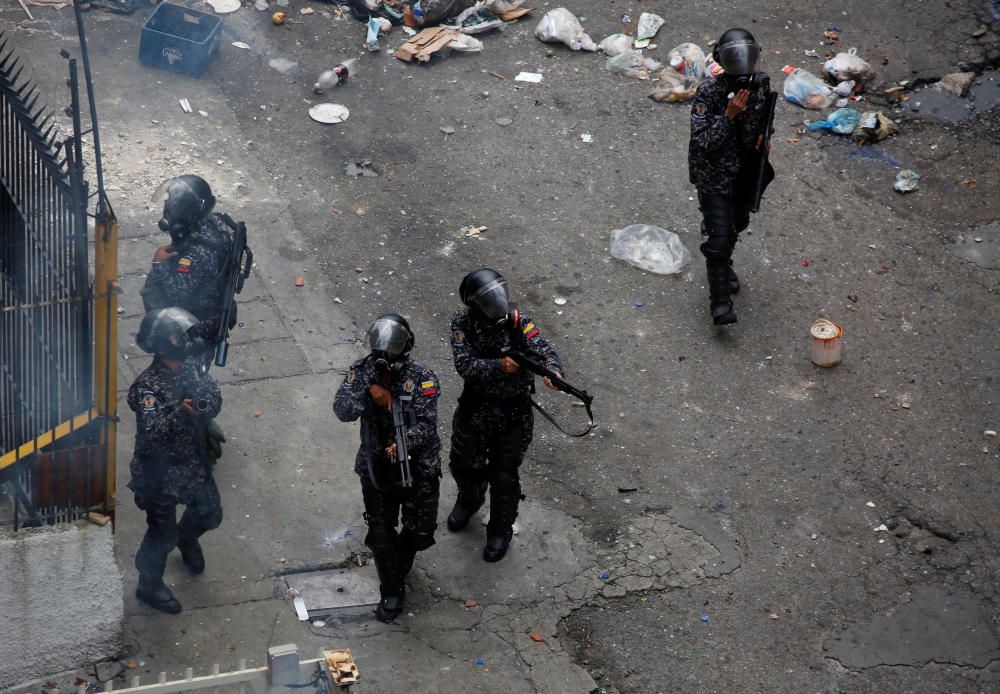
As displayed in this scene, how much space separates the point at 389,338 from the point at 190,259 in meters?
1.56

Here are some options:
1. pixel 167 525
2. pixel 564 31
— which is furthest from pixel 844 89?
pixel 167 525

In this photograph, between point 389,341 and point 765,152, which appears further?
point 765,152

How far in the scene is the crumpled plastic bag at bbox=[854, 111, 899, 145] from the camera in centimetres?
1016

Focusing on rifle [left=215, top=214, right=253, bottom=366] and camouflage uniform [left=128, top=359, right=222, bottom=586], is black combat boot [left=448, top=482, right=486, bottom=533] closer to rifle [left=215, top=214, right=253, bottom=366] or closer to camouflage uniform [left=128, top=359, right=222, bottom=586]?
camouflage uniform [left=128, top=359, right=222, bottom=586]

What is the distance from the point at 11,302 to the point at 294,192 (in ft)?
14.0

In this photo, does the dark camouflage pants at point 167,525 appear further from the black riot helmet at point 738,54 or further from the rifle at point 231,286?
the black riot helmet at point 738,54

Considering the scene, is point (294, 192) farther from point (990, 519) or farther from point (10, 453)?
point (990, 519)

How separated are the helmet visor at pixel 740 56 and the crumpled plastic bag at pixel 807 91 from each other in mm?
3146

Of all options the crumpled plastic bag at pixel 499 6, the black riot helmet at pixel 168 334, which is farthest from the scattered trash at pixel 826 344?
the crumpled plastic bag at pixel 499 6

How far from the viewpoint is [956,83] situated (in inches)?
426

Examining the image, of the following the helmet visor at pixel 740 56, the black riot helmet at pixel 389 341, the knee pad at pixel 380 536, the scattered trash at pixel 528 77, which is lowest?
the scattered trash at pixel 528 77

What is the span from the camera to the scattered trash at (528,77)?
10.9 meters

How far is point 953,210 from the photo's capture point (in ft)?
31.3

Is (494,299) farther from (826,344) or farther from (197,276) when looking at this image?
(826,344)
